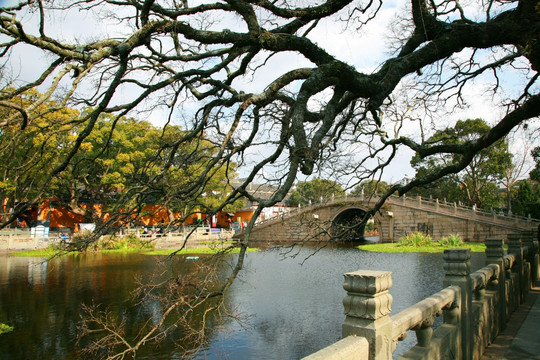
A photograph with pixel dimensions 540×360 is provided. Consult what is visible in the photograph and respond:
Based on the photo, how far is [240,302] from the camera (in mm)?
9094

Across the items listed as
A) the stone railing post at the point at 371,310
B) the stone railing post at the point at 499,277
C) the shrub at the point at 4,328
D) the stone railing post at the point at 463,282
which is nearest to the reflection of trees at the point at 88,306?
the shrub at the point at 4,328

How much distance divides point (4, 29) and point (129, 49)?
3.14 feet

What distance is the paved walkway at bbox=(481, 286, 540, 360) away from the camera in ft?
14.4

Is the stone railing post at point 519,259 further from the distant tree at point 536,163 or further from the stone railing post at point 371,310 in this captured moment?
the distant tree at point 536,163

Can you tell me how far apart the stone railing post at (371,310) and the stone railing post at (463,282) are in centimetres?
219

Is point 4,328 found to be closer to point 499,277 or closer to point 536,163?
point 499,277

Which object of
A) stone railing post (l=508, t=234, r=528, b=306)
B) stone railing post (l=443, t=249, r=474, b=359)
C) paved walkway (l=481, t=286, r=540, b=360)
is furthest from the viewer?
stone railing post (l=508, t=234, r=528, b=306)

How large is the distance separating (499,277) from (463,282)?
6.76 ft

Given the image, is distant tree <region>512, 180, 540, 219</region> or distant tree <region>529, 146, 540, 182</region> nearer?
distant tree <region>529, 146, 540, 182</region>

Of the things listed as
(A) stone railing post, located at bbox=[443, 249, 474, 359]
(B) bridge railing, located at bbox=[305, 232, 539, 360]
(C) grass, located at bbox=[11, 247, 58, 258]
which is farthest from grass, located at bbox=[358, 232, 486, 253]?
(A) stone railing post, located at bbox=[443, 249, 474, 359]

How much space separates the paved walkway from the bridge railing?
105mm

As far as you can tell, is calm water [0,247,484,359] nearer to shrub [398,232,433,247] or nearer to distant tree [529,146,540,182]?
shrub [398,232,433,247]

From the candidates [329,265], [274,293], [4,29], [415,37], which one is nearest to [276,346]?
[274,293]

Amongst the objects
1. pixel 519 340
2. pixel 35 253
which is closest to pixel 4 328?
pixel 519 340
